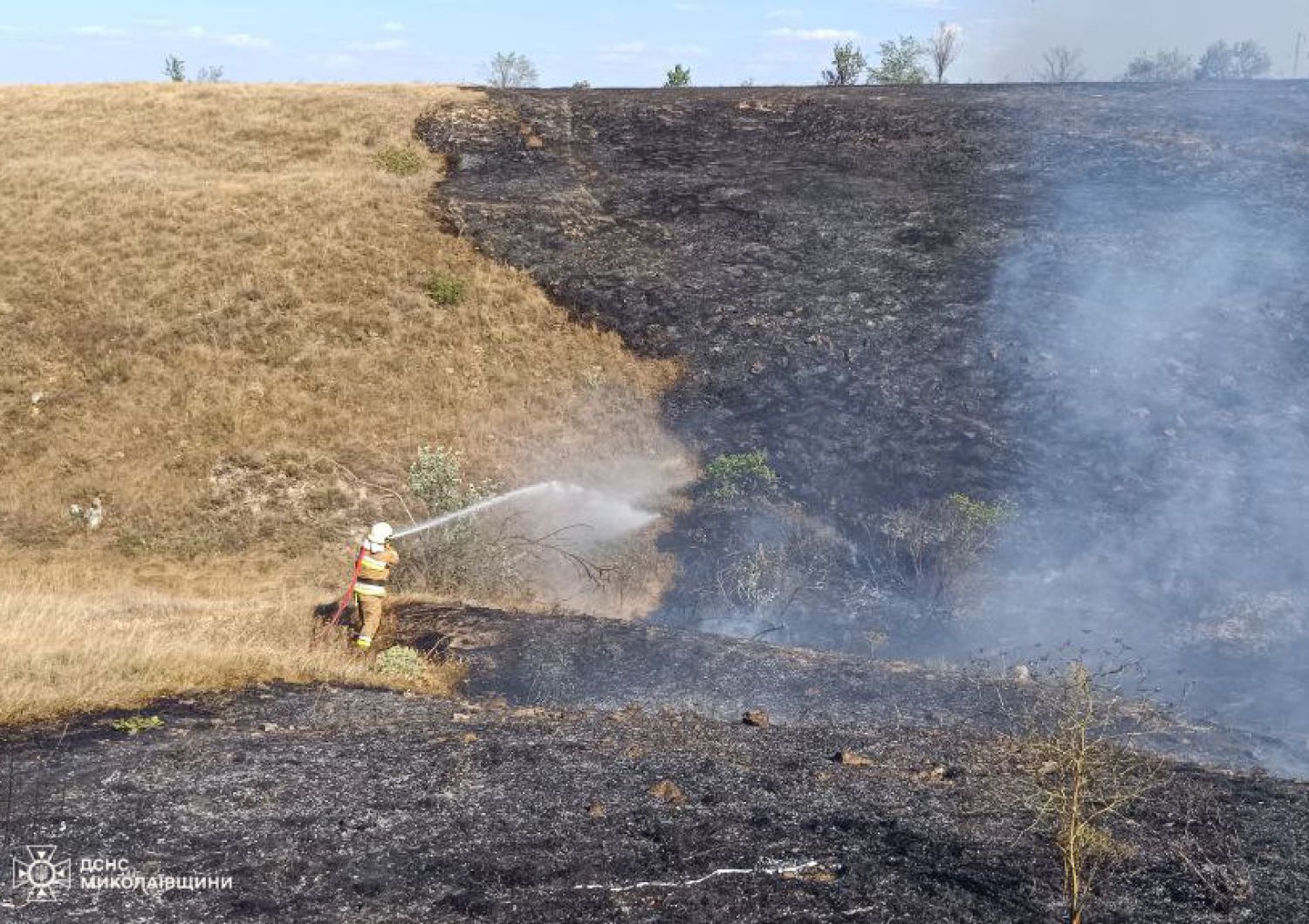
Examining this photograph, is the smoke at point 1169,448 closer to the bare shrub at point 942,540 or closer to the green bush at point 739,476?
the bare shrub at point 942,540

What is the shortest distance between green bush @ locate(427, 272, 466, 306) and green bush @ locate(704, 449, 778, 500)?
277 inches

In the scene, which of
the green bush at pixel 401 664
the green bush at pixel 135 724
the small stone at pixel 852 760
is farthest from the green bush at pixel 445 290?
the small stone at pixel 852 760

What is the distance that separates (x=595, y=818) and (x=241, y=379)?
45.8ft

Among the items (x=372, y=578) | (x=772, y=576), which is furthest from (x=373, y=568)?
(x=772, y=576)

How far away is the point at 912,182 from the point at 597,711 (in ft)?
55.1

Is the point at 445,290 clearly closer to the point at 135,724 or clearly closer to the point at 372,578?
the point at 372,578

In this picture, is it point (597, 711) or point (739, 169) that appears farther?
point (739, 169)

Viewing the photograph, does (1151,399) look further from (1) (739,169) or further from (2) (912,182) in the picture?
(1) (739,169)

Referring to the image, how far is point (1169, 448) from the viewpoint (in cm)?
1455

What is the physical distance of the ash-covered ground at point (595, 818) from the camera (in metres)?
5.50

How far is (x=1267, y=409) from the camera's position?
14883mm

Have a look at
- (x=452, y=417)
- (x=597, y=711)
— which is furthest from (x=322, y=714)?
(x=452, y=417)

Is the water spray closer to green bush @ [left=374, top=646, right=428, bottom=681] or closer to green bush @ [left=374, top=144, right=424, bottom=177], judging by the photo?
green bush @ [left=374, top=646, right=428, bottom=681]

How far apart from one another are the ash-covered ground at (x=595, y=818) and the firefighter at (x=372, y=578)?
1815 millimetres
